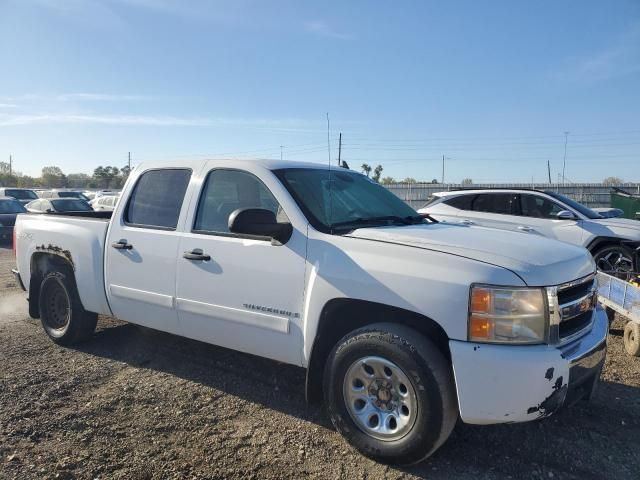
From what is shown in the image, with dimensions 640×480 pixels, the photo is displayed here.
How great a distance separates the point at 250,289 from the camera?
3.68 meters

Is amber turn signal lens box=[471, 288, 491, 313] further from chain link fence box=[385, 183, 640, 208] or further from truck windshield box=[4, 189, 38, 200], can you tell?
truck windshield box=[4, 189, 38, 200]

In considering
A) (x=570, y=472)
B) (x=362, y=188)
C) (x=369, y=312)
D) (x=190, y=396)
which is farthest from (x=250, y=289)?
(x=570, y=472)

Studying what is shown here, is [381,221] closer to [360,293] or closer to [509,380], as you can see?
[360,293]

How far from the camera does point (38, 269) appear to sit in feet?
18.3

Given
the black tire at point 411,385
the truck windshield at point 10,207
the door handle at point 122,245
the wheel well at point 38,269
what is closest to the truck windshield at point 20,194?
the truck windshield at point 10,207

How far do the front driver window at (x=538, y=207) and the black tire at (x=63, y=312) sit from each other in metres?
7.42

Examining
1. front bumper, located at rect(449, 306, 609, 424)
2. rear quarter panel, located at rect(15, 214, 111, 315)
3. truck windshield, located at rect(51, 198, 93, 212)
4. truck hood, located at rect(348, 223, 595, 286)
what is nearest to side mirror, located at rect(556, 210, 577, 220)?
truck hood, located at rect(348, 223, 595, 286)

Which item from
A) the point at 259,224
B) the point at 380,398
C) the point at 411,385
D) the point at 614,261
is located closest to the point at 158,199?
the point at 259,224

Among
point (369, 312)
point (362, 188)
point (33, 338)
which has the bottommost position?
point (33, 338)

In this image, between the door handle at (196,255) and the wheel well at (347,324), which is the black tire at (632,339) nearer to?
the wheel well at (347,324)

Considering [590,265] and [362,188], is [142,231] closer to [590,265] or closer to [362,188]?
[362,188]

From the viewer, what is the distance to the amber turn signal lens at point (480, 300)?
2816 mm

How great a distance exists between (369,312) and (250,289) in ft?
2.91

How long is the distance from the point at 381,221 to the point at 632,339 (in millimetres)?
3176
